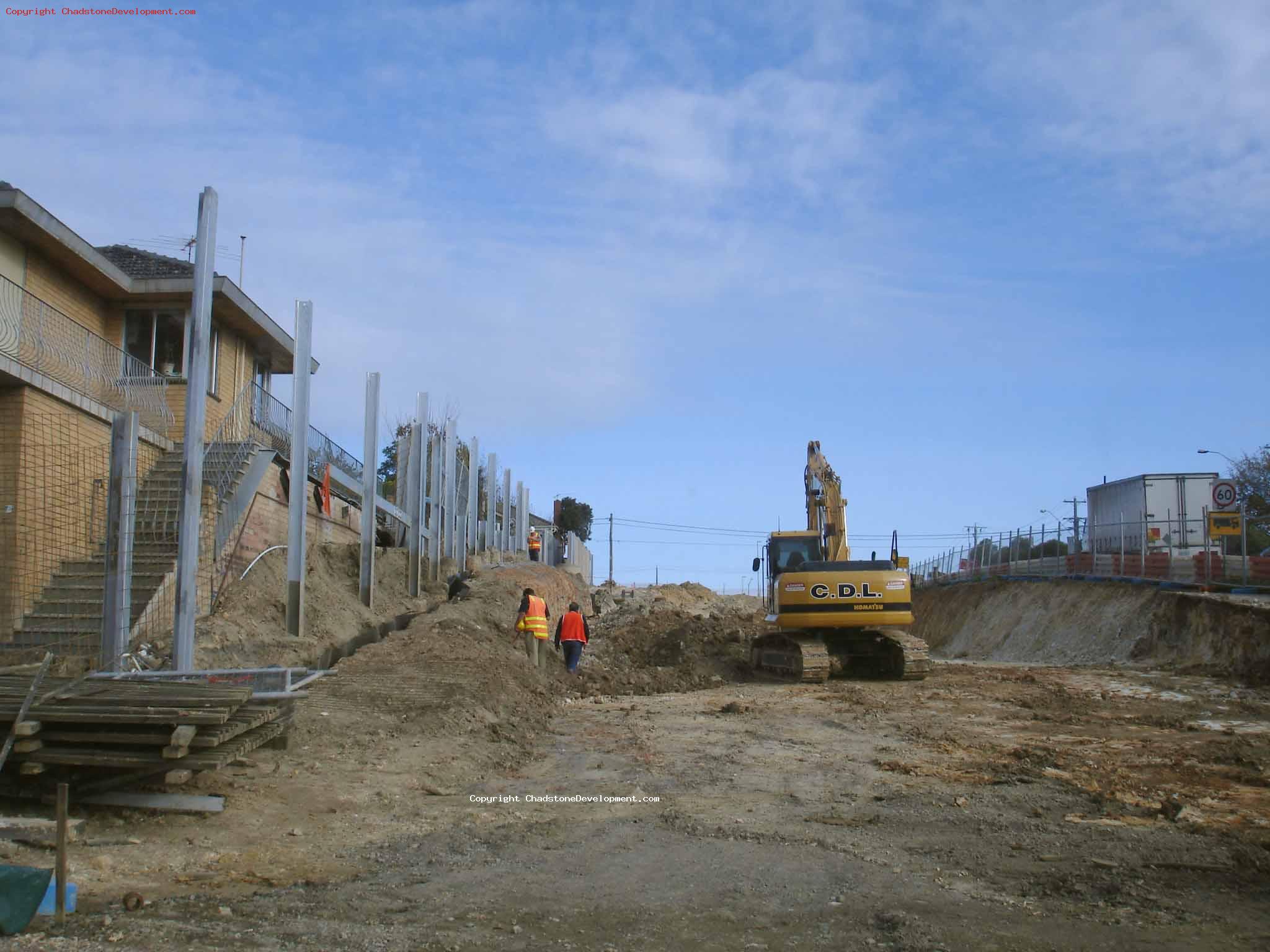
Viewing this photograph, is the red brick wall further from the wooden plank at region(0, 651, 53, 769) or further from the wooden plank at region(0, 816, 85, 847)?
the wooden plank at region(0, 816, 85, 847)

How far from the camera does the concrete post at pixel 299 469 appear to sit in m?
13.8

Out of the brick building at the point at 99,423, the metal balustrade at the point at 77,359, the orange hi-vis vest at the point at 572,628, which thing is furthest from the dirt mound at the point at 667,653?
the metal balustrade at the point at 77,359

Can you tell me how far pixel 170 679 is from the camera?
334 inches

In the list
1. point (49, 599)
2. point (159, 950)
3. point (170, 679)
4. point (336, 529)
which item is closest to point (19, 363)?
point (49, 599)

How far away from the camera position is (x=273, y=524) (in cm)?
1700

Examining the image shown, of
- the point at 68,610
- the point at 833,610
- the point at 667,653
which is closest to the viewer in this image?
the point at 68,610

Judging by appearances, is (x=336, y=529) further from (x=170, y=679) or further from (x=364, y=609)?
(x=170, y=679)

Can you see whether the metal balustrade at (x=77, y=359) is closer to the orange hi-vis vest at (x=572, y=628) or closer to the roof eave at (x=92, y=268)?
the roof eave at (x=92, y=268)

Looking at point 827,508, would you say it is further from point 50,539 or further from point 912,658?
point 50,539

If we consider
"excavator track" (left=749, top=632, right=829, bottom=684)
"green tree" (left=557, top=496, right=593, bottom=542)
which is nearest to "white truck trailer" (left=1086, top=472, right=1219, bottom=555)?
"excavator track" (left=749, top=632, right=829, bottom=684)

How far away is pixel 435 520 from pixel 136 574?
35.9 ft

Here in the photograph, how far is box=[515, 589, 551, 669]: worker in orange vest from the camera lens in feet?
53.8

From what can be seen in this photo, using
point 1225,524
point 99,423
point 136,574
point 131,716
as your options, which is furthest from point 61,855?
point 1225,524

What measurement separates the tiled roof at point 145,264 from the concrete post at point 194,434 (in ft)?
40.2
